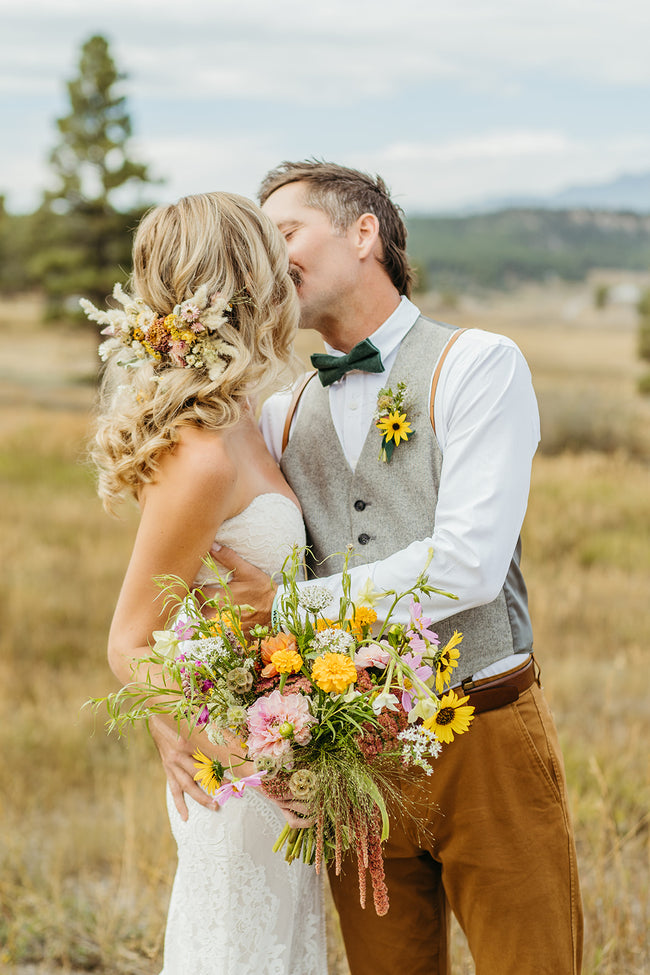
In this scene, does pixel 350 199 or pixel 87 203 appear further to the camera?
pixel 87 203

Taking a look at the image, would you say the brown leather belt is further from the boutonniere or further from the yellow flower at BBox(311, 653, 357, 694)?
the yellow flower at BBox(311, 653, 357, 694)

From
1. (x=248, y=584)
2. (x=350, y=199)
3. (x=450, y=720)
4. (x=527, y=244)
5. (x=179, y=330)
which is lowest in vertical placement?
(x=527, y=244)

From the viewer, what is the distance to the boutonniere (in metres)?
2.53

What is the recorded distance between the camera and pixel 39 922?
12.6ft

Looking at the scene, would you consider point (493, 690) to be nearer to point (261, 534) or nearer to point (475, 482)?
Result: point (475, 482)

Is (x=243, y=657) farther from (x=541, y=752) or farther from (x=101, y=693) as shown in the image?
(x=101, y=693)

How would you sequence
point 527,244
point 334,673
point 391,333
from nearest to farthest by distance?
point 334,673 < point 391,333 < point 527,244

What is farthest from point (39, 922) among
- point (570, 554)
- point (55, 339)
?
point (55, 339)

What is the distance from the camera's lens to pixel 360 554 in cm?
256

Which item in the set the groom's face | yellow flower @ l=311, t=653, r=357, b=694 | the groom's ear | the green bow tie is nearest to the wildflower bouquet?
yellow flower @ l=311, t=653, r=357, b=694

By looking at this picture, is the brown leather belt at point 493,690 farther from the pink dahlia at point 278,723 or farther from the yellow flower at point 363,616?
the pink dahlia at point 278,723

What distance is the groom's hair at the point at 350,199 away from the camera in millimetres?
2852

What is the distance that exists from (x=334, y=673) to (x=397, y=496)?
91 centimetres

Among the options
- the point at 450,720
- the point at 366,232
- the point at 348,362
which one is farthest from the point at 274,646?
the point at 366,232
